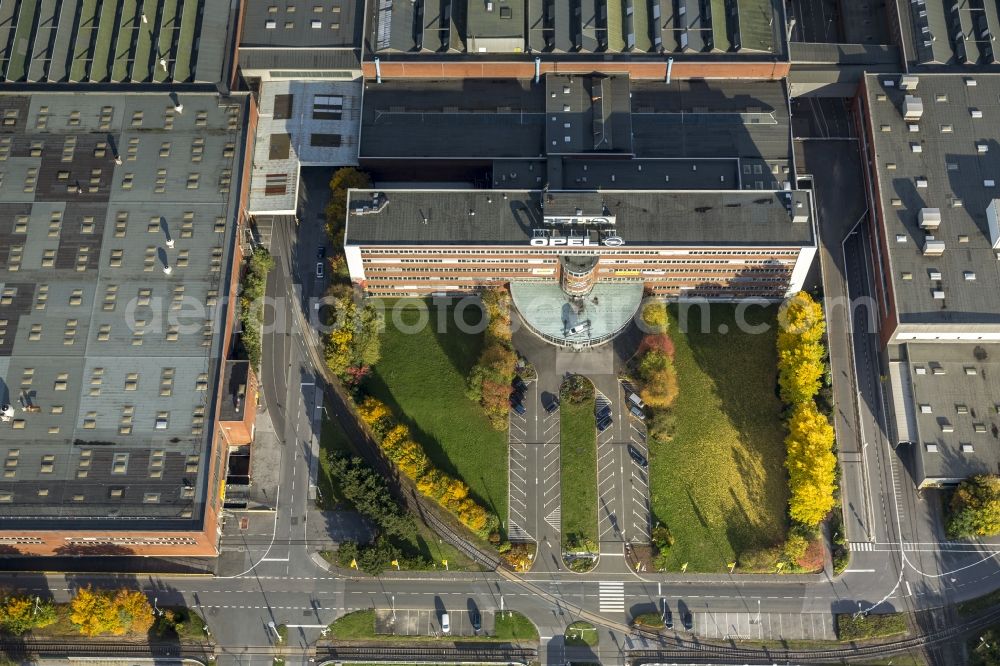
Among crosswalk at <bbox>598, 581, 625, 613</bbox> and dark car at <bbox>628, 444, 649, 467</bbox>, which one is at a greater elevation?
dark car at <bbox>628, 444, 649, 467</bbox>

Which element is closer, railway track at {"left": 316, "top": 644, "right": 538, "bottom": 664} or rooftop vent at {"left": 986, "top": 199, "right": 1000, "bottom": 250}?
railway track at {"left": 316, "top": 644, "right": 538, "bottom": 664}

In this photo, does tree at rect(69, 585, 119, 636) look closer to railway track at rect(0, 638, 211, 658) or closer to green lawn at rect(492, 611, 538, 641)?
railway track at rect(0, 638, 211, 658)

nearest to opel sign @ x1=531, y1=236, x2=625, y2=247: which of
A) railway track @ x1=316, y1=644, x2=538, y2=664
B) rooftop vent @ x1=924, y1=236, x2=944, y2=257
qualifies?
rooftop vent @ x1=924, y1=236, x2=944, y2=257

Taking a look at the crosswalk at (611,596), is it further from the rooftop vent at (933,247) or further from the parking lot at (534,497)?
the rooftop vent at (933,247)

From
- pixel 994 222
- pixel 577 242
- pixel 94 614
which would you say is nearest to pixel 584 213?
pixel 577 242

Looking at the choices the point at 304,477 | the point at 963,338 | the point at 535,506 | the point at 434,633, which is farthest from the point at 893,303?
the point at 304,477

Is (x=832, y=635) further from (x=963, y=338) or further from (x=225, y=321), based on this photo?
(x=225, y=321)
